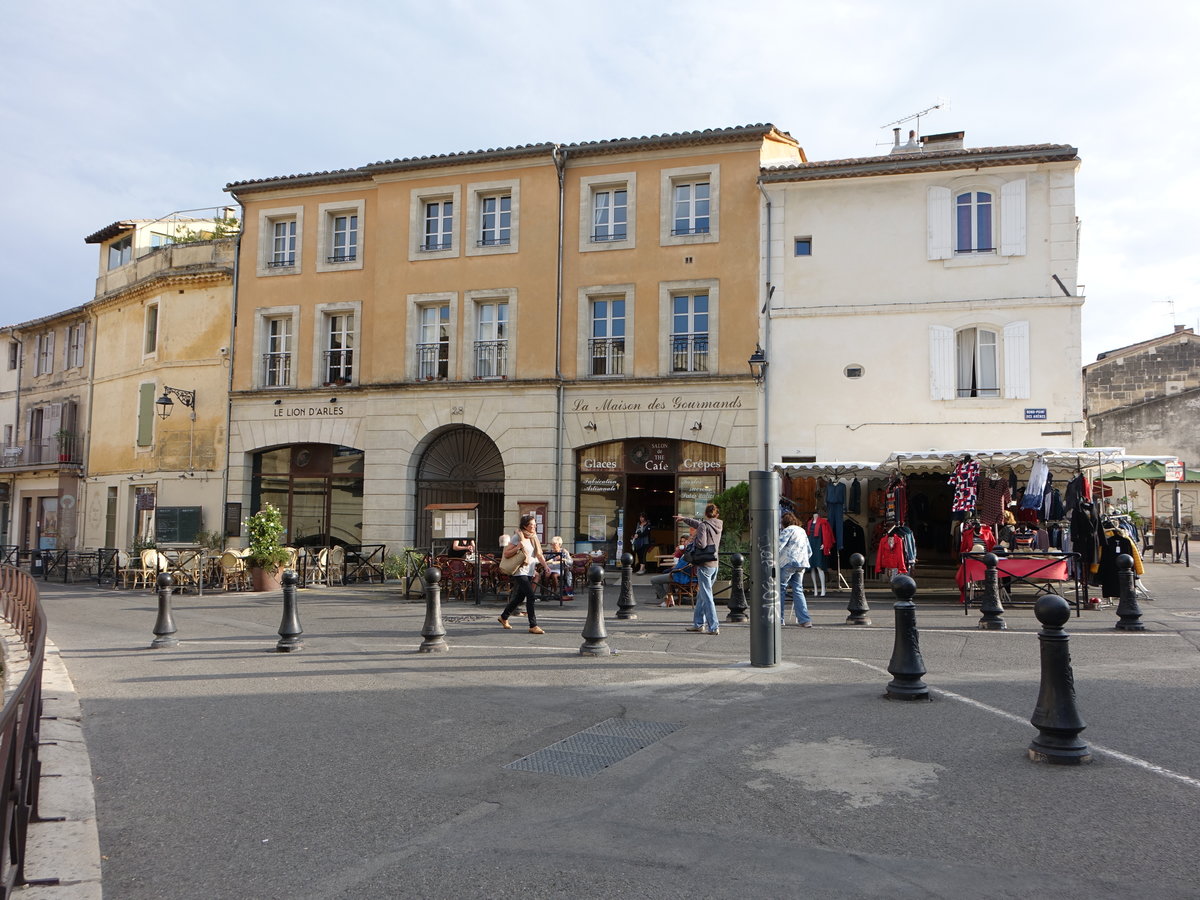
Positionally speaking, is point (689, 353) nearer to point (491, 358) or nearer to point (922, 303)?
point (491, 358)

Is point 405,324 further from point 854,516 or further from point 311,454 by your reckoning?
point 854,516

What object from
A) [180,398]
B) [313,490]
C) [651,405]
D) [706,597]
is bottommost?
[706,597]

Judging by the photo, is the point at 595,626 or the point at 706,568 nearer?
the point at 595,626

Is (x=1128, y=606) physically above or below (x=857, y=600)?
above

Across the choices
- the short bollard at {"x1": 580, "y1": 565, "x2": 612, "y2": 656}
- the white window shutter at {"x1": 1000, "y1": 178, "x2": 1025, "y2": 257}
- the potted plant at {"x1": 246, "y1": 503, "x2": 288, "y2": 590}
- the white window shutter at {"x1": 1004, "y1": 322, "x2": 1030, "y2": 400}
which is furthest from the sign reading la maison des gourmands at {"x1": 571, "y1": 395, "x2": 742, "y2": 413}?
the short bollard at {"x1": 580, "y1": 565, "x2": 612, "y2": 656}

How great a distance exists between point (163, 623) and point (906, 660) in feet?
29.2

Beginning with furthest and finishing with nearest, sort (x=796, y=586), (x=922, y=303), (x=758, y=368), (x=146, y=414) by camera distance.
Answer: (x=146, y=414), (x=758, y=368), (x=922, y=303), (x=796, y=586)

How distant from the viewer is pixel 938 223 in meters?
20.2

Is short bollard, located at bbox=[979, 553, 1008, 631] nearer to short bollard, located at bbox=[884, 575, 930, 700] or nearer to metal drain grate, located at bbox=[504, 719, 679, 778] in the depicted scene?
short bollard, located at bbox=[884, 575, 930, 700]

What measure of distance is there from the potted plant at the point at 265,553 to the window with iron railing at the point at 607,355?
8049mm

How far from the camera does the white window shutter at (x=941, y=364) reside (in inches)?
784

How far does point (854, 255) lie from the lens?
20.7 meters

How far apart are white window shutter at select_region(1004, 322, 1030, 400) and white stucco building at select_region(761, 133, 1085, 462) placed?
3 centimetres

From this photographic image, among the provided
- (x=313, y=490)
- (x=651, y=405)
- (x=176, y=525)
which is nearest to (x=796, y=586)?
(x=651, y=405)
